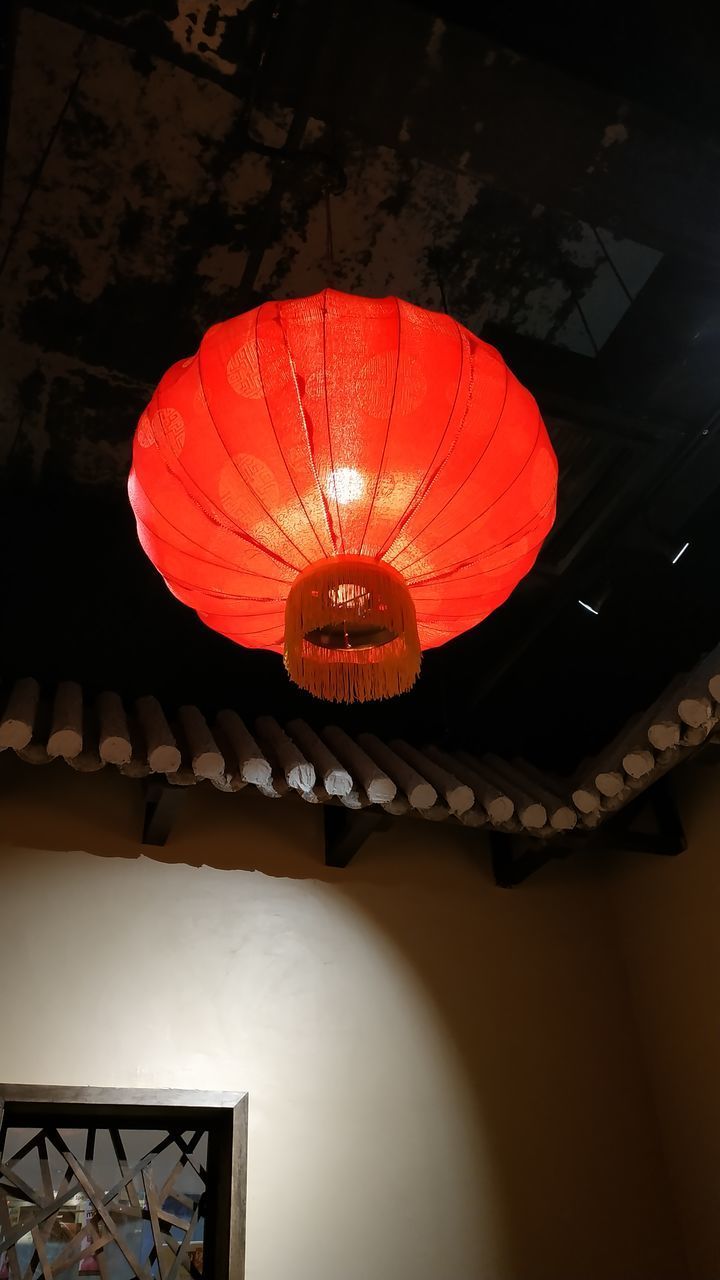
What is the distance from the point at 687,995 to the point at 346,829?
5.74 feet

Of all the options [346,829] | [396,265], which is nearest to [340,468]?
[396,265]

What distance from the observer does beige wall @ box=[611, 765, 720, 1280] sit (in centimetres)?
387

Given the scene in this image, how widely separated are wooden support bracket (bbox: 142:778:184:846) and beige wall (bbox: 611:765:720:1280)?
7.91ft

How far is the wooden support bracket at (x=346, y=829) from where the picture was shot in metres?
3.98

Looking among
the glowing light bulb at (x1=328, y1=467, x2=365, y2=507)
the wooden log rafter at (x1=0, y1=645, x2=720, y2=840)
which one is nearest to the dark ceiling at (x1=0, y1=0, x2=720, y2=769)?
the wooden log rafter at (x1=0, y1=645, x2=720, y2=840)

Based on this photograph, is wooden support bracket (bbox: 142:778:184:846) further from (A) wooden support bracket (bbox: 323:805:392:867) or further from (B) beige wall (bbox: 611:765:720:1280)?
(B) beige wall (bbox: 611:765:720:1280)

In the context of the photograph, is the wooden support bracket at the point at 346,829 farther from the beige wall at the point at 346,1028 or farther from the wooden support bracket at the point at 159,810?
the wooden support bracket at the point at 159,810

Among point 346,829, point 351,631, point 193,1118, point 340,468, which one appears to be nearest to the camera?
point 340,468

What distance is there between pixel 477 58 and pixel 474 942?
3.66 metres

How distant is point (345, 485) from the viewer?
6.85 feet

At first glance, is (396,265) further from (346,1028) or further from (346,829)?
(346,1028)

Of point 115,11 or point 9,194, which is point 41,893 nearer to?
point 9,194

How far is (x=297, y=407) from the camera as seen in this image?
81.1 inches

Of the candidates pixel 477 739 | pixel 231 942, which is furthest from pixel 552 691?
pixel 231 942
